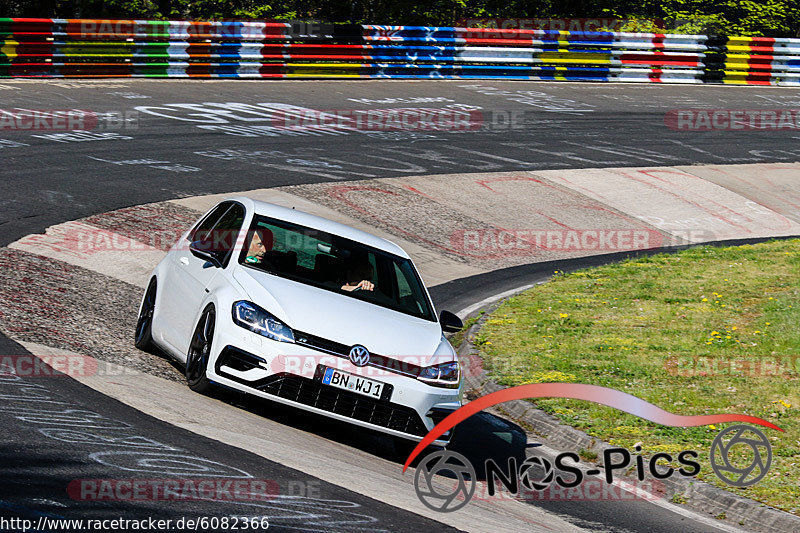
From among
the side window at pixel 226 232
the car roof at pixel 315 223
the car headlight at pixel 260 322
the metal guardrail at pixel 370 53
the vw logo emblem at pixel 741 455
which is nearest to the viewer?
the car headlight at pixel 260 322

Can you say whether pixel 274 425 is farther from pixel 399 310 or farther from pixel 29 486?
pixel 29 486

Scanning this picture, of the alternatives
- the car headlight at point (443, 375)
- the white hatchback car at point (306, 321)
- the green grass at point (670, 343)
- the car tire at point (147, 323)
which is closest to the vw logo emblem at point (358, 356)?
the white hatchback car at point (306, 321)

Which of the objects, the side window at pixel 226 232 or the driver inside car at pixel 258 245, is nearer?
the driver inside car at pixel 258 245

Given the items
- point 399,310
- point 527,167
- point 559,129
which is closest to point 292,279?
point 399,310

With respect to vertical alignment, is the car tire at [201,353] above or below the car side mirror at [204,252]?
below

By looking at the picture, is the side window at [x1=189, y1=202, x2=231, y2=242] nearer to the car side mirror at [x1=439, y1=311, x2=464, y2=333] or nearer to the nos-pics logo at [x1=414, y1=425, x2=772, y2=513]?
the car side mirror at [x1=439, y1=311, x2=464, y2=333]

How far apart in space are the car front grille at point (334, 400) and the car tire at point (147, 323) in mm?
2177

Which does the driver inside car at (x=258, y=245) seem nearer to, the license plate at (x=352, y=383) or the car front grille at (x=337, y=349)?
the car front grille at (x=337, y=349)

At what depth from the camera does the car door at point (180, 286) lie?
8.59m

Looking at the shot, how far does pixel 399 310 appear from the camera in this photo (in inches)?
336

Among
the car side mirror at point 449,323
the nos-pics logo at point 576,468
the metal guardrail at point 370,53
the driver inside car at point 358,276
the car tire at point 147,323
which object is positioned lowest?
the nos-pics logo at point 576,468

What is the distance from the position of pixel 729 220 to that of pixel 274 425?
49.0 ft

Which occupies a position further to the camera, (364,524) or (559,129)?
(559,129)

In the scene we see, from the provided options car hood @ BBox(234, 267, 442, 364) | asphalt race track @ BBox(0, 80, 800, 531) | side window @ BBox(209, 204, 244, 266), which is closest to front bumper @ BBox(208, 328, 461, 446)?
car hood @ BBox(234, 267, 442, 364)
